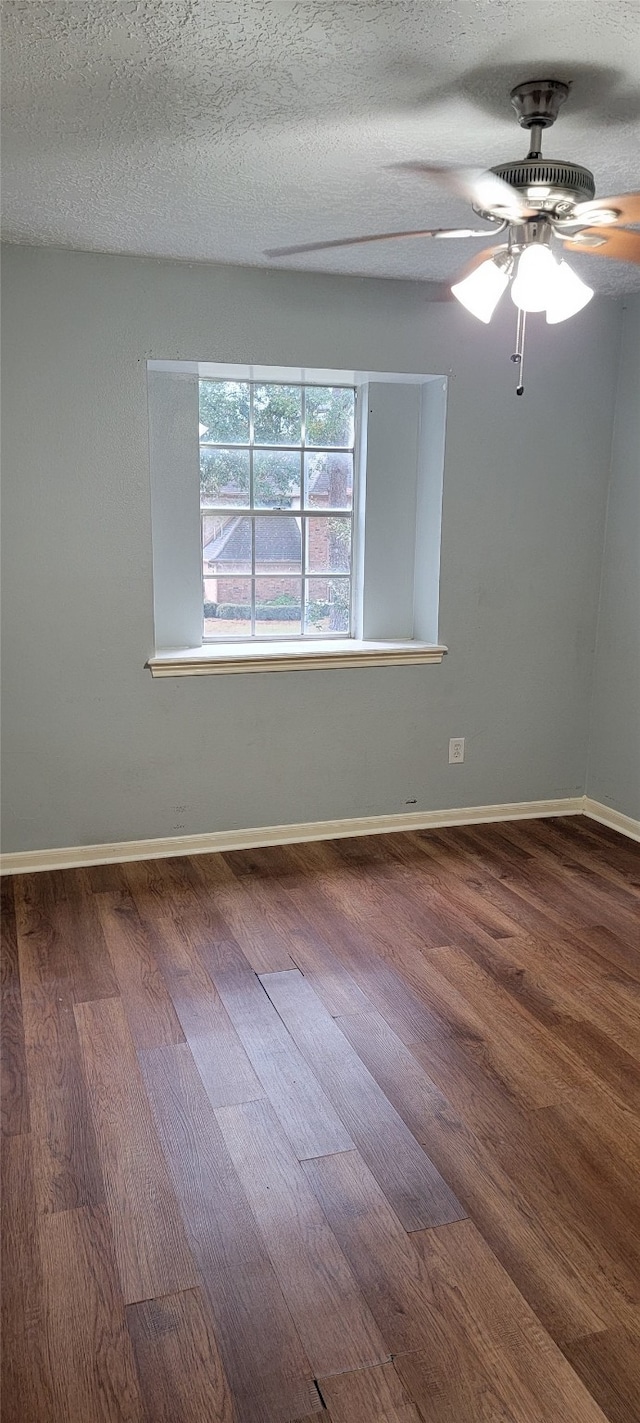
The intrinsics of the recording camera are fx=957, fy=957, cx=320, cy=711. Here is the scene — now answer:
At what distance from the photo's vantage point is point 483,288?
2172mm

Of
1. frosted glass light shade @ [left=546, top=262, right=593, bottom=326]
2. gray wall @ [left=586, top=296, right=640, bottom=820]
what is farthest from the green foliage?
frosted glass light shade @ [left=546, top=262, right=593, bottom=326]

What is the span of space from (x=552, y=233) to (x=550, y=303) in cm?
15

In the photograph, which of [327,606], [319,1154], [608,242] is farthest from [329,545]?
[319,1154]

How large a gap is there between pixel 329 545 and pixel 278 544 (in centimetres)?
24

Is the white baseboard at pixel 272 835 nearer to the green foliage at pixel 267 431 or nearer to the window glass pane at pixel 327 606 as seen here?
the window glass pane at pixel 327 606

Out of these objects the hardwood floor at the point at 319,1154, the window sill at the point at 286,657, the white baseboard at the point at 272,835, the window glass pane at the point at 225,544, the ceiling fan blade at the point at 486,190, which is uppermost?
the ceiling fan blade at the point at 486,190

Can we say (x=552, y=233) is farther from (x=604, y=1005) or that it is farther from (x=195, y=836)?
(x=195, y=836)

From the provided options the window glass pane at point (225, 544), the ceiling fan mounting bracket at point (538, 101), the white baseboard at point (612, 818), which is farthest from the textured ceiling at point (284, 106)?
the white baseboard at point (612, 818)

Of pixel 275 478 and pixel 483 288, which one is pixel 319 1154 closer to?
pixel 483 288

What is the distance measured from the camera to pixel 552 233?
2020 mm

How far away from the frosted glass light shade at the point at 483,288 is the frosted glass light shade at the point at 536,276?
145 mm

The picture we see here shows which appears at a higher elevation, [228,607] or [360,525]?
[360,525]

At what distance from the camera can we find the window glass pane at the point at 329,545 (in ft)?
13.8

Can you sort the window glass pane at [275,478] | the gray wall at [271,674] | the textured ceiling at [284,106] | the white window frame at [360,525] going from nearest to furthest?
the textured ceiling at [284,106] → the gray wall at [271,674] → the white window frame at [360,525] → the window glass pane at [275,478]
